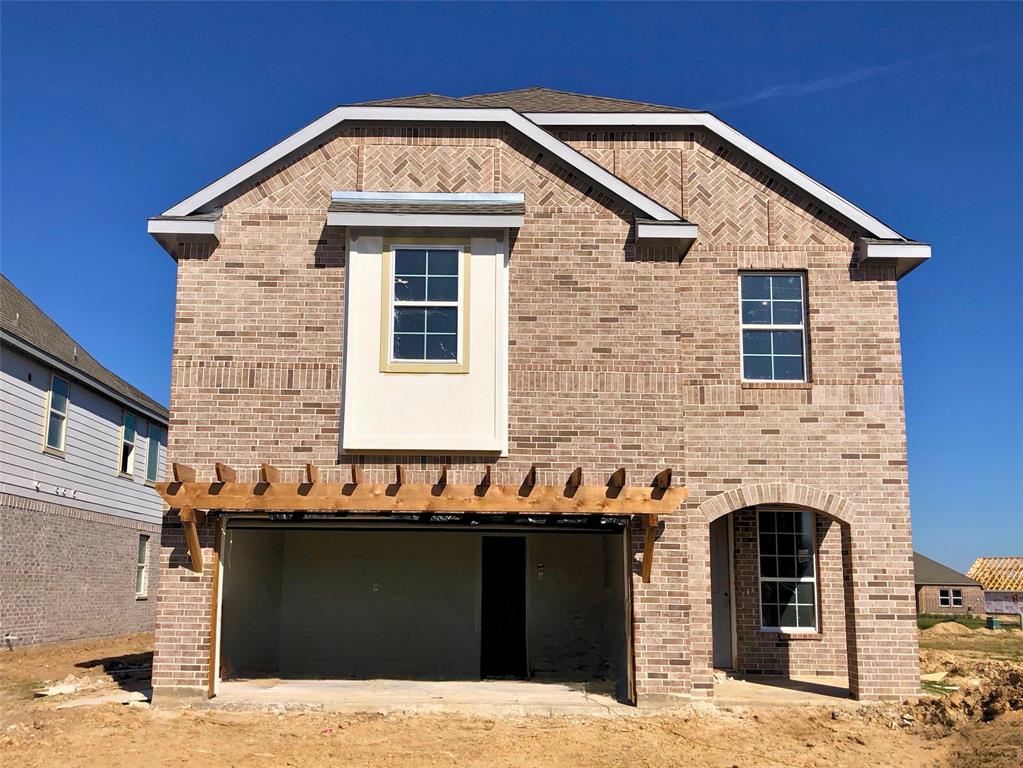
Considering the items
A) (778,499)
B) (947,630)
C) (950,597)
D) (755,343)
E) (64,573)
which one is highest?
(755,343)

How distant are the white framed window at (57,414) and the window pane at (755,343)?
1422 centimetres

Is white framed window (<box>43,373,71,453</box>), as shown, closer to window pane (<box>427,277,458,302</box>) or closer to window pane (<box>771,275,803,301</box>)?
window pane (<box>427,277,458,302</box>)

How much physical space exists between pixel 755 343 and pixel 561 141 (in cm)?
401

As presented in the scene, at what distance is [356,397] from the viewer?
12977mm

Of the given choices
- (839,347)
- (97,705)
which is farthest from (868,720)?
(97,705)

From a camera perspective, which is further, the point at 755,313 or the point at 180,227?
the point at 755,313

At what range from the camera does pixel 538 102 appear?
16.6 metres

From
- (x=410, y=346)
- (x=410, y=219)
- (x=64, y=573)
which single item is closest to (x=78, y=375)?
(x=64, y=573)

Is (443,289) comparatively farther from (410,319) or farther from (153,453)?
(153,453)

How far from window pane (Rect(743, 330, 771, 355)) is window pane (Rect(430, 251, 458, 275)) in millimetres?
4287

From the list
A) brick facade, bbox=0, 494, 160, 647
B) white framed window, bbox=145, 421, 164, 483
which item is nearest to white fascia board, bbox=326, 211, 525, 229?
brick facade, bbox=0, 494, 160, 647

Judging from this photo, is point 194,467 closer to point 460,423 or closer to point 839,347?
point 460,423

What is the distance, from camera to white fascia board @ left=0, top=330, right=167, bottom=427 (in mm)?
18633

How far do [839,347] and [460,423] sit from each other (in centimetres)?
548
